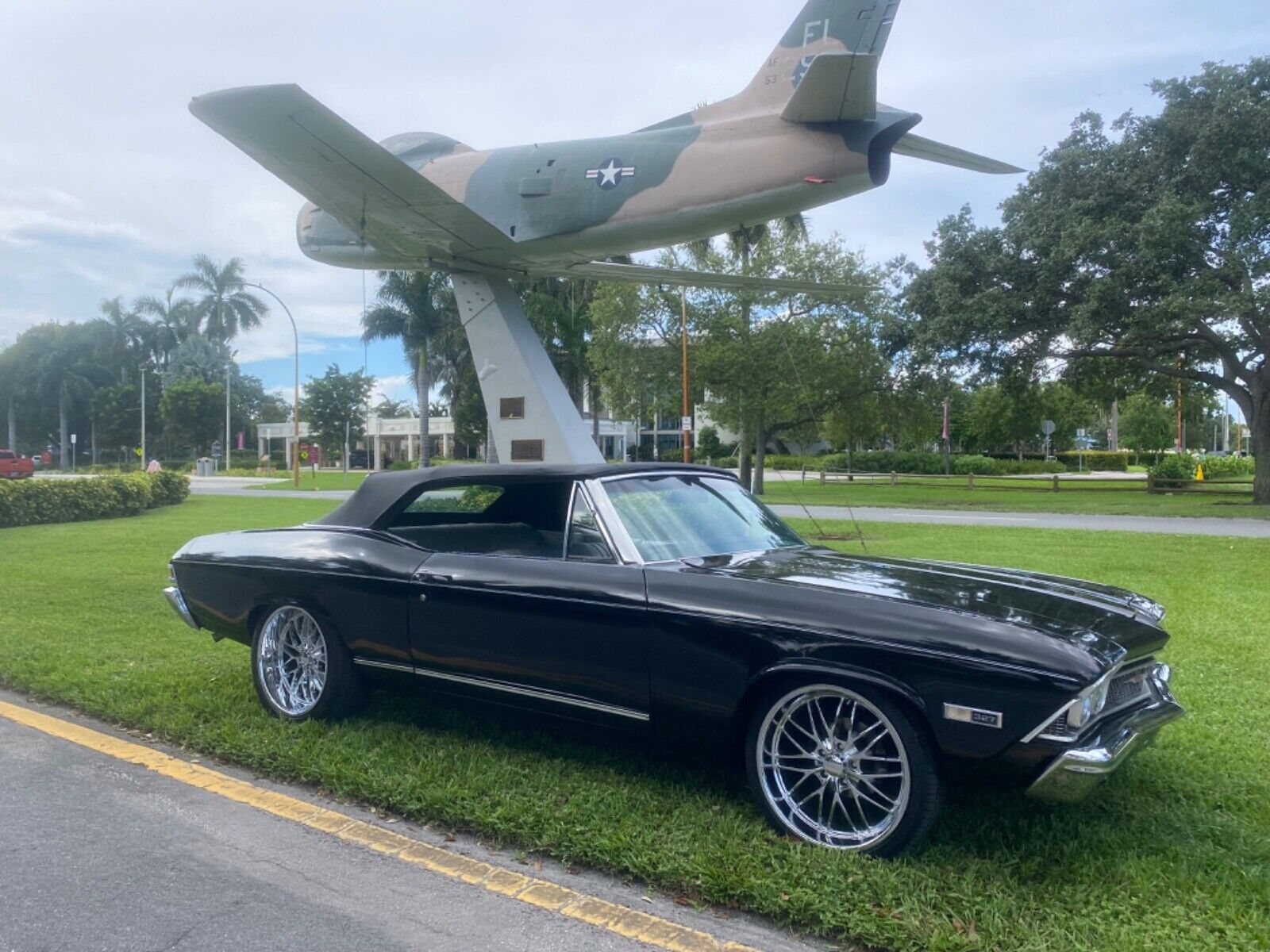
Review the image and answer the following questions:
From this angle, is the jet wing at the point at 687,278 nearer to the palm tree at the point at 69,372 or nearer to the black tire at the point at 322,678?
the black tire at the point at 322,678

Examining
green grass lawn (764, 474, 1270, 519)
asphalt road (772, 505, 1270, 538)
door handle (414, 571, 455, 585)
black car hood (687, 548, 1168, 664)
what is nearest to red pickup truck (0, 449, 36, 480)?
green grass lawn (764, 474, 1270, 519)

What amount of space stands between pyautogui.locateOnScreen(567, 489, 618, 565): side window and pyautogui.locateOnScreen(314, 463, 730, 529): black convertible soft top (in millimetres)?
208

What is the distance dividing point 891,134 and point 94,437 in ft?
283

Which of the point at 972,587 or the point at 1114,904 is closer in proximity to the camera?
the point at 1114,904

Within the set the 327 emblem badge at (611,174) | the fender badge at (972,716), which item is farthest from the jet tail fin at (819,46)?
the fender badge at (972,716)

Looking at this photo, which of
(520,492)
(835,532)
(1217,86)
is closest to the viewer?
(520,492)

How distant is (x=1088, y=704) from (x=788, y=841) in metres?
1.07

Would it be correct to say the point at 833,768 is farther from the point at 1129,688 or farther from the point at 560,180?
the point at 560,180

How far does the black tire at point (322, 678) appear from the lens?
4.65m

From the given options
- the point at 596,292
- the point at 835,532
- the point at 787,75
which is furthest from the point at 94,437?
the point at 787,75

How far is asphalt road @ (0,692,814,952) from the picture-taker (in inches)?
114

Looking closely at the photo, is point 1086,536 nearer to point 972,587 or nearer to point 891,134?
point 891,134

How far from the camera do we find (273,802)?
13.0 ft

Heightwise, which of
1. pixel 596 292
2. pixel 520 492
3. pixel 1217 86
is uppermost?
pixel 1217 86
